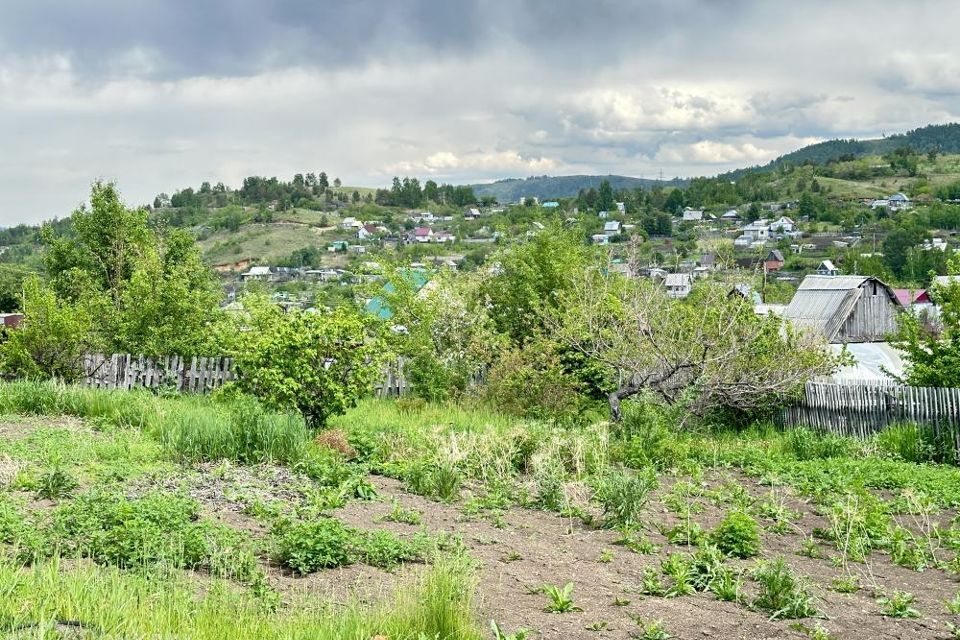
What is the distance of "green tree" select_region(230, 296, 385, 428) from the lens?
40.9 ft

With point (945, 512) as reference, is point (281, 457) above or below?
above

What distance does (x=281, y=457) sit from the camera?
9.86m

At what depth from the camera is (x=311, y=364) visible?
12664 millimetres

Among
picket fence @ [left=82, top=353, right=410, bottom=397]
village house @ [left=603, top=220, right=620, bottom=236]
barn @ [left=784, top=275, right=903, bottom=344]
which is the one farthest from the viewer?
village house @ [left=603, top=220, right=620, bottom=236]

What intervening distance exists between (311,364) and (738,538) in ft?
23.7

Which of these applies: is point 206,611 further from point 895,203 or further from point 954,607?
point 895,203

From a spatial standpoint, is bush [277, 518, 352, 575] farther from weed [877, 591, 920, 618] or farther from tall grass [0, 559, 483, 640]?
weed [877, 591, 920, 618]

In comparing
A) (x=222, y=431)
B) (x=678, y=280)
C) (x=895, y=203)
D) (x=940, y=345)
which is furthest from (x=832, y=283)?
(x=895, y=203)

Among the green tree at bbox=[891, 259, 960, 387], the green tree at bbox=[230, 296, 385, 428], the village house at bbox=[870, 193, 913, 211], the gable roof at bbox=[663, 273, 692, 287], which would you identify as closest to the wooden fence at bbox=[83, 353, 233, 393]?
the green tree at bbox=[230, 296, 385, 428]

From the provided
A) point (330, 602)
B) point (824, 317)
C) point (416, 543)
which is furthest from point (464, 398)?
point (824, 317)

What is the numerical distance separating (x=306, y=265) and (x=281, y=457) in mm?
112292

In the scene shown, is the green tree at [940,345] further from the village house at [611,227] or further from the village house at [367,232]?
the village house at [367,232]

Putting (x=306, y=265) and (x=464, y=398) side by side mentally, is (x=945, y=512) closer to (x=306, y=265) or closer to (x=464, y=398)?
(x=464, y=398)

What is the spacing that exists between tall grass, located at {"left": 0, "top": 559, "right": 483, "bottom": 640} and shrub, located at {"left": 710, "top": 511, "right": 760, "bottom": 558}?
2831mm
